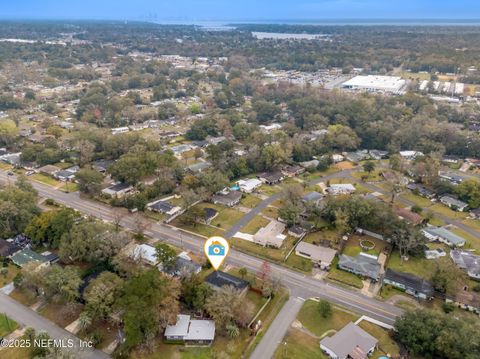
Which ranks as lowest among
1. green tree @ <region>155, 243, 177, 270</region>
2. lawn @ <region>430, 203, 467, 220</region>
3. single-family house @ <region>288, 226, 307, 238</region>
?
lawn @ <region>430, 203, 467, 220</region>

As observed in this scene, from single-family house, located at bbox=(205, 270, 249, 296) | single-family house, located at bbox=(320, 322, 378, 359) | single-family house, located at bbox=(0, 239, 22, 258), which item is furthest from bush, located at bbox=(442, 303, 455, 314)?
single-family house, located at bbox=(0, 239, 22, 258)

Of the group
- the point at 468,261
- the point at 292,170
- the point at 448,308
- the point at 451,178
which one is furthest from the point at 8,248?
the point at 451,178

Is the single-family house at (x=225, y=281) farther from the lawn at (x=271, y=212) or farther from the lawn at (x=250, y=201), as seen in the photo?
the lawn at (x=250, y=201)

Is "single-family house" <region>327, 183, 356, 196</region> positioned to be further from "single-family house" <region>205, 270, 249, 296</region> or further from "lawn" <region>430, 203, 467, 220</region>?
"single-family house" <region>205, 270, 249, 296</region>

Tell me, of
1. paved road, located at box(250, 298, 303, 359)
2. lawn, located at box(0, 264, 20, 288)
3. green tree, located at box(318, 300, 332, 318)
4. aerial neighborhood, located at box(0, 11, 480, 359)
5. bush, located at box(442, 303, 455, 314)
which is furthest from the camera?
lawn, located at box(0, 264, 20, 288)

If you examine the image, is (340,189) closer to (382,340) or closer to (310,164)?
(310,164)
